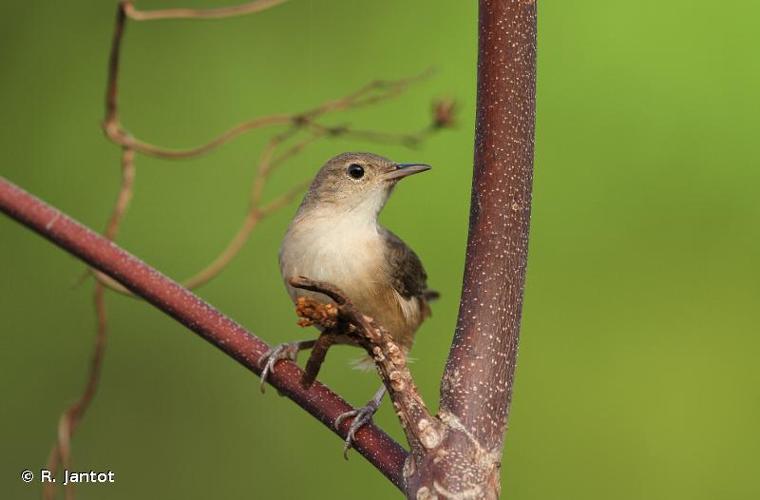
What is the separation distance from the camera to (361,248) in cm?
278

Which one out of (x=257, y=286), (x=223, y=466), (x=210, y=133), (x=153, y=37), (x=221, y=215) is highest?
(x=153, y=37)

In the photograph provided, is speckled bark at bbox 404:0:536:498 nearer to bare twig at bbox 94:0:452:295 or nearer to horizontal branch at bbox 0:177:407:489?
horizontal branch at bbox 0:177:407:489

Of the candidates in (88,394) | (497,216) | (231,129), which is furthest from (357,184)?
(497,216)

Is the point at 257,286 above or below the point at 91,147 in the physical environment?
below

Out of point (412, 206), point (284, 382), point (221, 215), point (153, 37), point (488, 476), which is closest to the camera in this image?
point (488, 476)

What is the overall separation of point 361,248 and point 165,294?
1265 mm

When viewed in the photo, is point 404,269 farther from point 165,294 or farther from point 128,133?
point 165,294

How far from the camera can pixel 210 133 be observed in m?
3.44

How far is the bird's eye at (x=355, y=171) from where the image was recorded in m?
2.99

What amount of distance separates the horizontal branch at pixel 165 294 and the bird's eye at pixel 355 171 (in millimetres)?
1446

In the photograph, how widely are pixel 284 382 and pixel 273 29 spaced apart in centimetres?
218

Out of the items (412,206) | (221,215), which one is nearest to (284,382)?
(412,206)

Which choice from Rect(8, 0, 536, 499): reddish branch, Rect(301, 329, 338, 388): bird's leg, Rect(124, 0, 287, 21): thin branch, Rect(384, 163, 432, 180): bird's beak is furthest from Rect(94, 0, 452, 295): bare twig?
Rect(8, 0, 536, 499): reddish branch

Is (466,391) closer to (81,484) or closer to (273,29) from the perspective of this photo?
(81,484)
